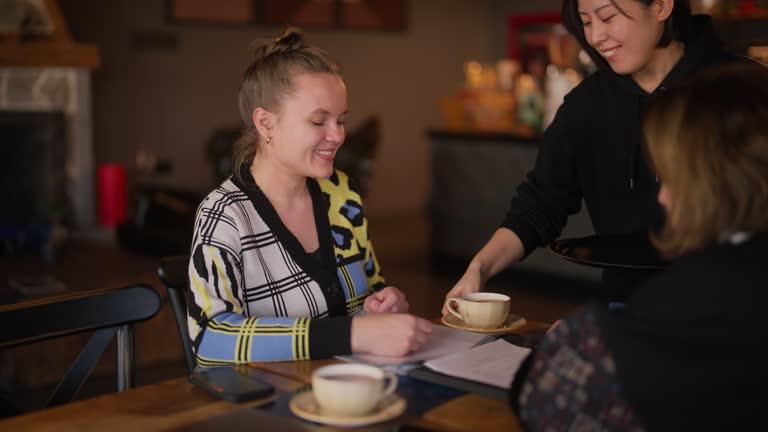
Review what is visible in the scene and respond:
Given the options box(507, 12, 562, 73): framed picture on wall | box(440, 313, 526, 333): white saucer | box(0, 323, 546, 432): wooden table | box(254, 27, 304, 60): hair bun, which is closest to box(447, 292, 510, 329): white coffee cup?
box(440, 313, 526, 333): white saucer

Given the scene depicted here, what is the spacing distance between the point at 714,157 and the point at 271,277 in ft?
3.07

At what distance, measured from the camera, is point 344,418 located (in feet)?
4.01

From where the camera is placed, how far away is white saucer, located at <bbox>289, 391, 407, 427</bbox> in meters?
1.22

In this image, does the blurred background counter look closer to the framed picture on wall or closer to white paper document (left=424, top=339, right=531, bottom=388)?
the framed picture on wall

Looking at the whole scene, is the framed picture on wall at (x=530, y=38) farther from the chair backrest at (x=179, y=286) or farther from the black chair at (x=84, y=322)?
→ the black chair at (x=84, y=322)

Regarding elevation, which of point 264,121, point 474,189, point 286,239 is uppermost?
point 264,121

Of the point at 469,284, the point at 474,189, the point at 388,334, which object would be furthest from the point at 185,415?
the point at 474,189

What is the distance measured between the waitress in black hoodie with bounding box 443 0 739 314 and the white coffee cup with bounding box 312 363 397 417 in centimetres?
61

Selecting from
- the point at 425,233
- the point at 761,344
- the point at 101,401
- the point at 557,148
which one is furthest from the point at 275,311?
the point at 425,233

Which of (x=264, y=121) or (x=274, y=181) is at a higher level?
(x=264, y=121)

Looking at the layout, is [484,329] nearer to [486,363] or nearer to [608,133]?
[486,363]

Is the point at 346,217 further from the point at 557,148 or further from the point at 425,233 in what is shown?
the point at 425,233

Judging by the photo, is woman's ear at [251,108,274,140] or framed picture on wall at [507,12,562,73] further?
framed picture on wall at [507,12,562,73]

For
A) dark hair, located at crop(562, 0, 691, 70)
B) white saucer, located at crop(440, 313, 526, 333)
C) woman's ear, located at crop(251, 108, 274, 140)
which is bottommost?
white saucer, located at crop(440, 313, 526, 333)
